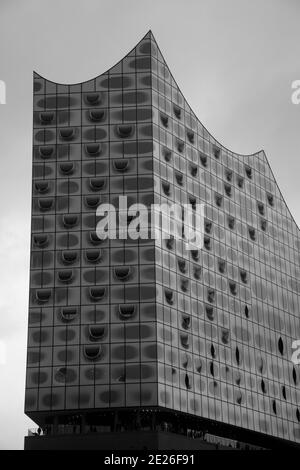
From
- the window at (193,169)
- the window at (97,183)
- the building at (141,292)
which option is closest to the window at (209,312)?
the building at (141,292)

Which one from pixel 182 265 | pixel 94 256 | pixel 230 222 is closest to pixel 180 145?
pixel 230 222

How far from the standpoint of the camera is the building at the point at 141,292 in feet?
255

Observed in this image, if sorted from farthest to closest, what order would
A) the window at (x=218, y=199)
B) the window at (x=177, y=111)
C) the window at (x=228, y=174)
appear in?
the window at (x=228, y=174) < the window at (x=218, y=199) < the window at (x=177, y=111)

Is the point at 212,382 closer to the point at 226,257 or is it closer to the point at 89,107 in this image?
the point at 226,257

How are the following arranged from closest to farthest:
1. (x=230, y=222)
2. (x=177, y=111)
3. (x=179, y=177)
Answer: (x=179, y=177)
(x=177, y=111)
(x=230, y=222)

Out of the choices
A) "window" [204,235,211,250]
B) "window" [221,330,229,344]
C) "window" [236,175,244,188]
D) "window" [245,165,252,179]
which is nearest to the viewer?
"window" [221,330,229,344]

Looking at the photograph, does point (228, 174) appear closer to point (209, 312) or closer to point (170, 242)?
point (170, 242)

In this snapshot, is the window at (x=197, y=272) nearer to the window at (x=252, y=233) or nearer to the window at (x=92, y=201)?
the window at (x=92, y=201)

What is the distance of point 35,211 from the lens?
82938mm

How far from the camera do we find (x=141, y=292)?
78.8m

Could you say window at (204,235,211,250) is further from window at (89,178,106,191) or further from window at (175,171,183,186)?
window at (89,178,106,191)

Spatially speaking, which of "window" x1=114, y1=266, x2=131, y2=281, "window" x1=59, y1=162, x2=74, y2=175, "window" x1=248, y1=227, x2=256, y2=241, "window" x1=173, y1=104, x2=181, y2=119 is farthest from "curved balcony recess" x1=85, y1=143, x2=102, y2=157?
"window" x1=248, y1=227, x2=256, y2=241

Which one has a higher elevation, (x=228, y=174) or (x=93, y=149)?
(x=228, y=174)

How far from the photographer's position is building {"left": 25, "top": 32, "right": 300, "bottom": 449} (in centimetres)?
7775
